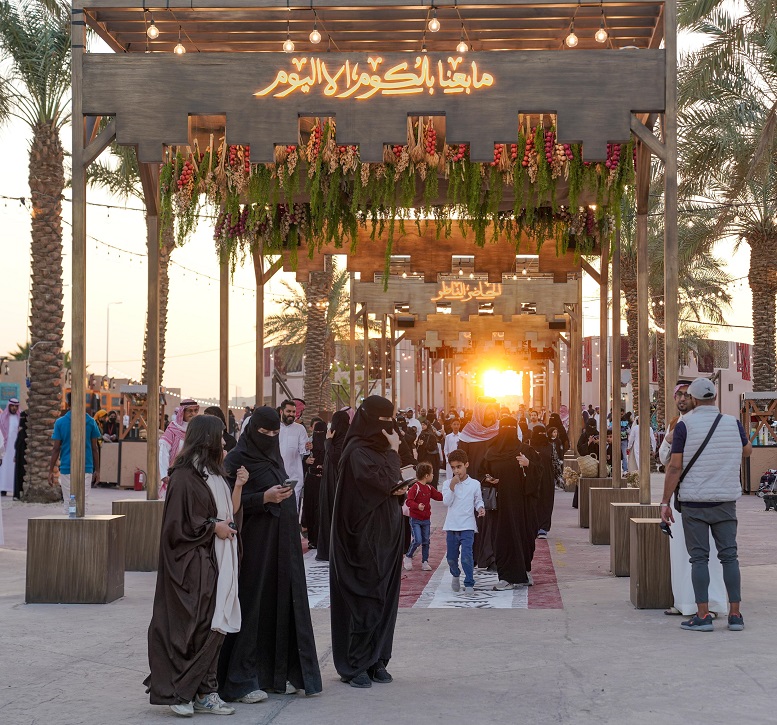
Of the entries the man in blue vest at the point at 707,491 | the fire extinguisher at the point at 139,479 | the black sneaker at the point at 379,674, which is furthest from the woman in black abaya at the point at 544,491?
the fire extinguisher at the point at 139,479

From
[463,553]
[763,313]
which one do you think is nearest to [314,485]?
[463,553]

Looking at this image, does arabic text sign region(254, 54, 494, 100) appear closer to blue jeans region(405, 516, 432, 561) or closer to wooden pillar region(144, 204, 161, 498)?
wooden pillar region(144, 204, 161, 498)

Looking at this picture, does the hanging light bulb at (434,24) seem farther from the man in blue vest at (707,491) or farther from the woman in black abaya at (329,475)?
the woman in black abaya at (329,475)

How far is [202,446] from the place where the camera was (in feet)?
21.4

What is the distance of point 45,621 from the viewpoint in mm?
9391

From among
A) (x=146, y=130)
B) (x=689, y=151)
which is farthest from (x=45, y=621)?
(x=689, y=151)

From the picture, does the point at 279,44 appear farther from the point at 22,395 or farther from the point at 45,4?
the point at 22,395

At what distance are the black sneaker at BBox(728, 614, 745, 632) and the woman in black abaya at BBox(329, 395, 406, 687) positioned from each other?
9.08ft

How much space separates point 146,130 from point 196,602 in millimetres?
5095

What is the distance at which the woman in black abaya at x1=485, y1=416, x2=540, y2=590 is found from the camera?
11734mm

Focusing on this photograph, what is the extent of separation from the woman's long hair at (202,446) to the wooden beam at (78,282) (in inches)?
158

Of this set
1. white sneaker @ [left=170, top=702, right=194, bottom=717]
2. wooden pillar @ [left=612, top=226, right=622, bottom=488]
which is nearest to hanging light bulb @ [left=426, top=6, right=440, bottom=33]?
wooden pillar @ [left=612, top=226, right=622, bottom=488]

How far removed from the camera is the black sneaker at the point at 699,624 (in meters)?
8.93

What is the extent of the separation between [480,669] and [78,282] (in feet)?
16.1
